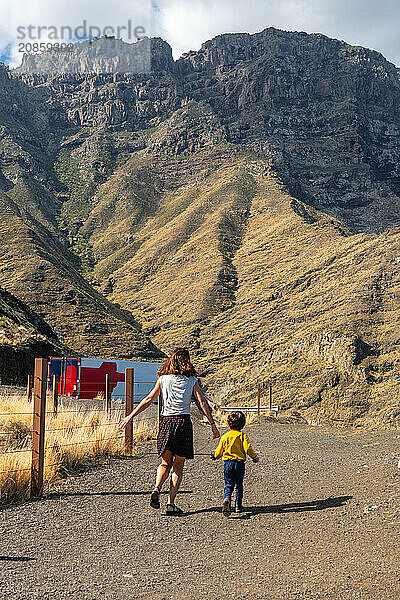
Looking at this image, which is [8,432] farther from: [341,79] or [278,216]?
[341,79]

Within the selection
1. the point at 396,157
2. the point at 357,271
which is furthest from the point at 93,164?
the point at 357,271

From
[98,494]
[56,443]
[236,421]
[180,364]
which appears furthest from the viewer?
[56,443]

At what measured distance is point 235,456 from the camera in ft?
20.7

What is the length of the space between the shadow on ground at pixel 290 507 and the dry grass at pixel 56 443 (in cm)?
197

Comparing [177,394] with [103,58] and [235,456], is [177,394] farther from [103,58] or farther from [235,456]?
[103,58]

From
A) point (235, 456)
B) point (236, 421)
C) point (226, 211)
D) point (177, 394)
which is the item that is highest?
point (226, 211)

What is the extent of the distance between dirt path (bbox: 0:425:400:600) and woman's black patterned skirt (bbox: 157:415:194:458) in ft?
2.21

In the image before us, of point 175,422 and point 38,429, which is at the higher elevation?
point 175,422

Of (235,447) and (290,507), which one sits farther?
(290,507)

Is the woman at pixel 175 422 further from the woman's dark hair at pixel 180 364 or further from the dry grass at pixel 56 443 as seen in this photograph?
the dry grass at pixel 56 443

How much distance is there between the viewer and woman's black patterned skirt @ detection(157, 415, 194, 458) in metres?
6.08

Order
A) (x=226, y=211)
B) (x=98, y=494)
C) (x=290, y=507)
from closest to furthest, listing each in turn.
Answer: (x=290, y=507) → (x=98, y=494) → (x=226, y=211)

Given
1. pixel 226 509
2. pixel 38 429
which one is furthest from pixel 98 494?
pixel 226 509

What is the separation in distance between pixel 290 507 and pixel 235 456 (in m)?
0.92
